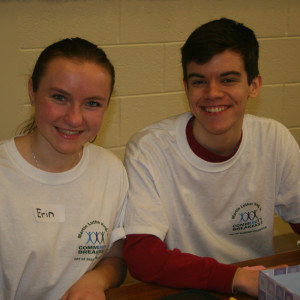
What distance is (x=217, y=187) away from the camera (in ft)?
5.45

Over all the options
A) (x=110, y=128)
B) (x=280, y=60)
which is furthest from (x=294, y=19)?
(x=110, y=128)

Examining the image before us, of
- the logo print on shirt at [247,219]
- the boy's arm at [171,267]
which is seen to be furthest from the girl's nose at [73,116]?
the logo print on shirt at [247,219]

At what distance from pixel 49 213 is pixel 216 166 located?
0.59 metres

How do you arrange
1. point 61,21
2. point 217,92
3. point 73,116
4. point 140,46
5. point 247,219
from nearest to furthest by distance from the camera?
point 73,116
point 217,92
point 247,219
point 61,21
point 140,46

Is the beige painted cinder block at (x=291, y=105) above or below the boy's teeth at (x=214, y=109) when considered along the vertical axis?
below

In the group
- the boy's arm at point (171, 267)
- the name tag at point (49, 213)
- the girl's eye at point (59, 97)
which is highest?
the girl's eye at point (59, 97)

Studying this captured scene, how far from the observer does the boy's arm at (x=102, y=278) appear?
4.22ft

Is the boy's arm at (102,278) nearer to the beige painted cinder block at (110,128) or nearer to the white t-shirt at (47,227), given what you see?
the white t-shirt at (47,227)

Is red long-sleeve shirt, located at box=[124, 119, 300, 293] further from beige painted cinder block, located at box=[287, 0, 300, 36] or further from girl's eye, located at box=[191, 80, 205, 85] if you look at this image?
beige painted cinder block, located at box=[287, 0, 300, 36]

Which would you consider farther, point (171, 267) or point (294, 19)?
point (294, 19)

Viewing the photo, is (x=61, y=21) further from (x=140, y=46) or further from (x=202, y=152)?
(x=202, y=152)

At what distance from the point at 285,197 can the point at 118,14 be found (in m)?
1.08

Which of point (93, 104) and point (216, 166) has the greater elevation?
point (93, 104)

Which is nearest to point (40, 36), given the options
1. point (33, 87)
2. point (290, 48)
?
point (33, 87)
